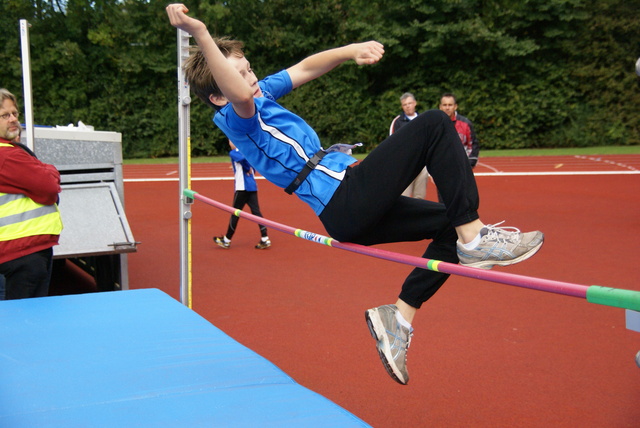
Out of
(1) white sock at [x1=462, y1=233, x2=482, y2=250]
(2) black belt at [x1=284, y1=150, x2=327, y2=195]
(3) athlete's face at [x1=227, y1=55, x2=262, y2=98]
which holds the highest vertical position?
(3) athlete's face at [x1=227, y1=55, x2=262, y2=98]

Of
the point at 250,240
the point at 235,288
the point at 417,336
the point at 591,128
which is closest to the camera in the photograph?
the point at 417,336

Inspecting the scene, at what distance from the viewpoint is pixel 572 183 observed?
37.5 feet

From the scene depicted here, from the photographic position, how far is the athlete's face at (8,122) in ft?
10.9

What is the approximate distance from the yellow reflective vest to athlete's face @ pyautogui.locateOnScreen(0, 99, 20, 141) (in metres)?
0.07

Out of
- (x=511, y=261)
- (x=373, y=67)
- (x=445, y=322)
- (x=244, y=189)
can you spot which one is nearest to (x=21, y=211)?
(x=511, y=261)

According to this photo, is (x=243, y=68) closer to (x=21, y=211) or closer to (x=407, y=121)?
(x=21, y=211)

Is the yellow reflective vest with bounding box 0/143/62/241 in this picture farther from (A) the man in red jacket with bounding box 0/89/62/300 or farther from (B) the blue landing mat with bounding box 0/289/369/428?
(B) the blue landing mat with bounding box 0/289/369/428

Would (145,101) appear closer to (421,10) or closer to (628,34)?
(421,10)

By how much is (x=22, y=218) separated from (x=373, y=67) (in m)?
18.1

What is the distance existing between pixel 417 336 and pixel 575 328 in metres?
1.13

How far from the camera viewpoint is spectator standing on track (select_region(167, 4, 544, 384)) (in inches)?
86.9

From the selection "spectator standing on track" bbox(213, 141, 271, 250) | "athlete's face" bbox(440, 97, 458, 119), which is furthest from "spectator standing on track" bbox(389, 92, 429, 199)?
"spectator standing on track" bbox(213, 141, 271, 250)

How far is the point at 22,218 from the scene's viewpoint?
3.37 metres

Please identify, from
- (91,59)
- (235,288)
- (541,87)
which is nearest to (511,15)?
(541,87)
